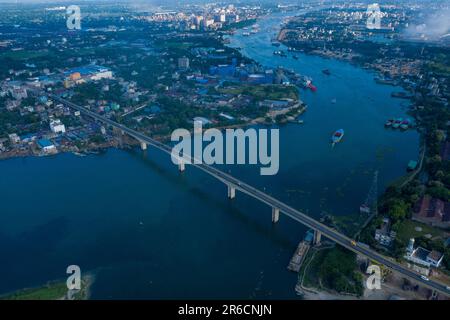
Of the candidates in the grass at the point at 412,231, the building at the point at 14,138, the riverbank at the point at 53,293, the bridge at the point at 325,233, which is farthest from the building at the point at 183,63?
the riverbank at the point at 53,293

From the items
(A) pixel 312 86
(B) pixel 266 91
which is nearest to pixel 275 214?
(B) pixel 266 91

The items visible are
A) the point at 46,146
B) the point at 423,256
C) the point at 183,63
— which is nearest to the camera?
the point at 423,256

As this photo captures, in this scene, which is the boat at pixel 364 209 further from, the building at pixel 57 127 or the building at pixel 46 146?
the building at pixel 57 127

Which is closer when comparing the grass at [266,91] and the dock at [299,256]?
the dock at [299,256]

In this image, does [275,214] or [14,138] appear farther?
[14,138]

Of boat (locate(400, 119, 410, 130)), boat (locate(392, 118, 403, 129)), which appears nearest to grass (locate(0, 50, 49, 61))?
boat (locate(392, 118, 403, 129))

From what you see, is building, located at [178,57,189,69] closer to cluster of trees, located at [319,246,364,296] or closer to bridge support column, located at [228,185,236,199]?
bridge support column, located at [228,185,236,199]

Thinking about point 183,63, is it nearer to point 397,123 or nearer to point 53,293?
point 397,123
